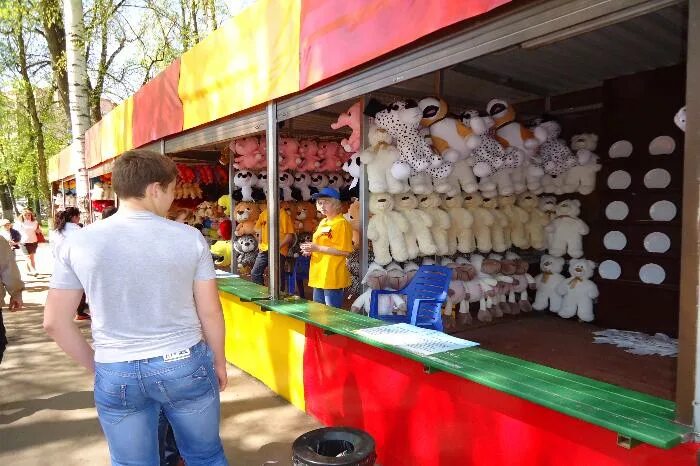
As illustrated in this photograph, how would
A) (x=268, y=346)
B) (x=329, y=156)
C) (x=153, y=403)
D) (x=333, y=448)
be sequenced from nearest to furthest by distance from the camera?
(x=153, y=403)
(x=333, y=448)
(x=268, y=346)
(x=329, y=156)

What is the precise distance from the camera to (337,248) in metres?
4.76

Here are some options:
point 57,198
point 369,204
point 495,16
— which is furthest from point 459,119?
Answer: point 57,198

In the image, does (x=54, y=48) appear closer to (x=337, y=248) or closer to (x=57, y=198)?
(x=57, y=198)

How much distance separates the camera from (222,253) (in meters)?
8.20

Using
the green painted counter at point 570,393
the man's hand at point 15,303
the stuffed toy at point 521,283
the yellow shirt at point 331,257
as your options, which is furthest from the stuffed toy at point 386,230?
the man's hand at point 15,303

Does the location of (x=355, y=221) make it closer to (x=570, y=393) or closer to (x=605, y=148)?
(x=605, y=148)

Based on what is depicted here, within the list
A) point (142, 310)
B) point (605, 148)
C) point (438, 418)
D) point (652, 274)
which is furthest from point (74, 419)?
point (605, 148)

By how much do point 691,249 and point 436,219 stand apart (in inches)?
136

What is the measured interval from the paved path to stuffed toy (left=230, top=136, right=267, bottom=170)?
3.32 m

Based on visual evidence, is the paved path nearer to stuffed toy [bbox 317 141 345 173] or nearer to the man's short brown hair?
the man's short brown hair

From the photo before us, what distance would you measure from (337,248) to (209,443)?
2784 mm

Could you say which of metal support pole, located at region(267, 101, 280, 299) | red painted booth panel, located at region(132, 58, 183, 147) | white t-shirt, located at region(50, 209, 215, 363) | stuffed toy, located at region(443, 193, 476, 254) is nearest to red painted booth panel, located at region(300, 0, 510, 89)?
metal support pole, located at region(267, 101, 280, 299)

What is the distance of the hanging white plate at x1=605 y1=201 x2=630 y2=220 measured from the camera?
18.4ft

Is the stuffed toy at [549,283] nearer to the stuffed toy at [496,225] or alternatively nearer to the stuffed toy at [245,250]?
the stuffed toy at [496,225]
